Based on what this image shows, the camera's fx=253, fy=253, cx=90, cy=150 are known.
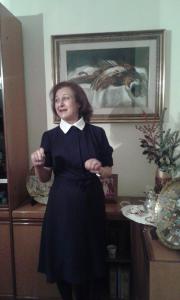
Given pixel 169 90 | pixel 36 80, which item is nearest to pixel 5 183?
pixel 36 80

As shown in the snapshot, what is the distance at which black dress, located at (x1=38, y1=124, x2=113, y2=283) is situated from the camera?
1.31m

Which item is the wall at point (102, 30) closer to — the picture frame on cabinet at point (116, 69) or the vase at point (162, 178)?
the picture frame on cabinet at point (116, 69)

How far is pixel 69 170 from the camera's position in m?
1.35

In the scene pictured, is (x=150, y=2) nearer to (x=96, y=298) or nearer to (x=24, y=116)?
(x=24, y=116)

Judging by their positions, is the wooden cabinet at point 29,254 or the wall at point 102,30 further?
the wall at point 102,30

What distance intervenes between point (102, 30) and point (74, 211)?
4.14 feet

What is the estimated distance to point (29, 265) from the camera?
1.67 metres

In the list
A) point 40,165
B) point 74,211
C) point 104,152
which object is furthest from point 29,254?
point 104,152

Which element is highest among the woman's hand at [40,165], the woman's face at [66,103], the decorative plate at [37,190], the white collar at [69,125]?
the woman's face at [66,103]

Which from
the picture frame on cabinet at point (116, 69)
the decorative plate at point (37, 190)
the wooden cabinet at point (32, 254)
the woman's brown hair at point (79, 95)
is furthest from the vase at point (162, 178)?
the decorative plate at point (37, 190)

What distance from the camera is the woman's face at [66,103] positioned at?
134cm

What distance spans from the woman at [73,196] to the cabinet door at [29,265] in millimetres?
263

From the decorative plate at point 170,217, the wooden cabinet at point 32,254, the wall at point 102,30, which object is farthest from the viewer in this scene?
the wall at point 102,30

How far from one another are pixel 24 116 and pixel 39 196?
0.60 m
